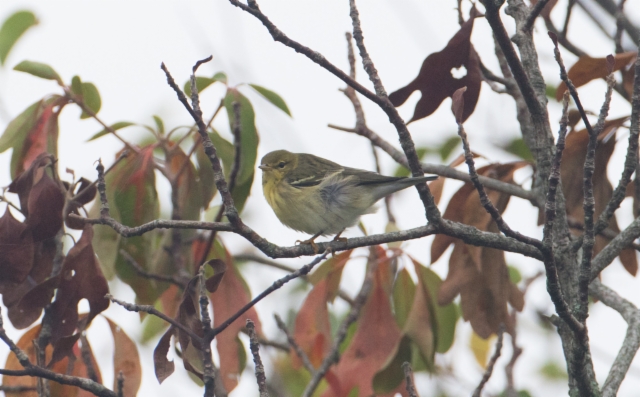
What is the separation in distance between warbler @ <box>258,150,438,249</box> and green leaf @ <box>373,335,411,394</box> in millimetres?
998

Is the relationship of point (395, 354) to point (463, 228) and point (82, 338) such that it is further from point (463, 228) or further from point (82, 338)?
point (82, 338)

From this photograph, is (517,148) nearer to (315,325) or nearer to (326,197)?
(326,197)

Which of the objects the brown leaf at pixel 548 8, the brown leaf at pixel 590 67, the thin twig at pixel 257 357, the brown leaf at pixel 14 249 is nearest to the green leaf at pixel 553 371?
the brown leaf at pixel 548 8

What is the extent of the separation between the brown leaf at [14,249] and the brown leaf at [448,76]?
1678mm

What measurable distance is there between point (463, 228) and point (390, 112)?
0.53m

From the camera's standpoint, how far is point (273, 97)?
3799 millimetres

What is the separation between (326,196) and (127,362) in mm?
1940

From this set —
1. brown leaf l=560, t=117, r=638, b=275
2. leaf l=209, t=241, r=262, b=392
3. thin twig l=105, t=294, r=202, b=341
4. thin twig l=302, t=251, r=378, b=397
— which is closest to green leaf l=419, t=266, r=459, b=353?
thin twig l=302, t=251, r=378, b=397

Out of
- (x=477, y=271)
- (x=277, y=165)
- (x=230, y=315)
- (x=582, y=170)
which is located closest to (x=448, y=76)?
(x=582, y=170)

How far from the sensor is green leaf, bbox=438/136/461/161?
5.10 m

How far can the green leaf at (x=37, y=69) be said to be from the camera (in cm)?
365

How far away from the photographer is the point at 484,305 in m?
3.71

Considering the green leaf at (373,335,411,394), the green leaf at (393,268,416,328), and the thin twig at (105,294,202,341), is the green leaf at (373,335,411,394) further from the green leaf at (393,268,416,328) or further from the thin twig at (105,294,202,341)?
the thin twig at (105,294,202,341)

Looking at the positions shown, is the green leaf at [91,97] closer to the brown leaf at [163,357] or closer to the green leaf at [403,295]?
the brown leaf at [163,357]
